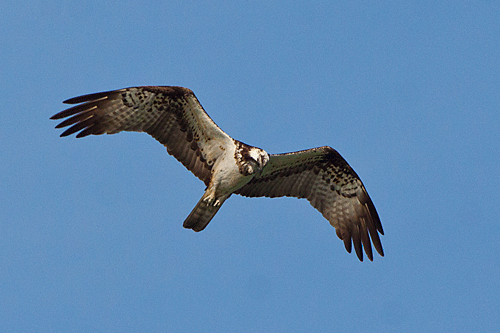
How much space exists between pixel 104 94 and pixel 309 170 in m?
4.43

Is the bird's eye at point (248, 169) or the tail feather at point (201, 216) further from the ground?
the bird's eye at point (248, 169)

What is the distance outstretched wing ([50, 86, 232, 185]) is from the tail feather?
0.60m

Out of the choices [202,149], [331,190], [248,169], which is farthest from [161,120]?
[331,190]

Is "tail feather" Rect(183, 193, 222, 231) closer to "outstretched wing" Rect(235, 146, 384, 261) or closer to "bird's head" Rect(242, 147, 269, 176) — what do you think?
"bird's head" Rect(242, 147, 269, 176)

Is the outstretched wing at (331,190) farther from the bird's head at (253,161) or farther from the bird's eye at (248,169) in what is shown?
the bird's eye at (248,169)

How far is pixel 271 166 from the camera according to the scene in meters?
13.5

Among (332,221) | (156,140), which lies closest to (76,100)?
(156,140)

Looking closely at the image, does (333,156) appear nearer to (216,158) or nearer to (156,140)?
(216,158)

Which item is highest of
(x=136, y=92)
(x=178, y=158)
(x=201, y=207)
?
(x=136, y=92)

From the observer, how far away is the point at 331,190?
14.2 m

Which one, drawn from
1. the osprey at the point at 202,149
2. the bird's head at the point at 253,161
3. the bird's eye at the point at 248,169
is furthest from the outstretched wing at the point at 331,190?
the bird's eye at the point at 248,169

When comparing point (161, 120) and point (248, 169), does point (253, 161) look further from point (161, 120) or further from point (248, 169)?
point (161, 120)

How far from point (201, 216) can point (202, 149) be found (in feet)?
4.21

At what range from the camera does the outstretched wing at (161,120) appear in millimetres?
12133
